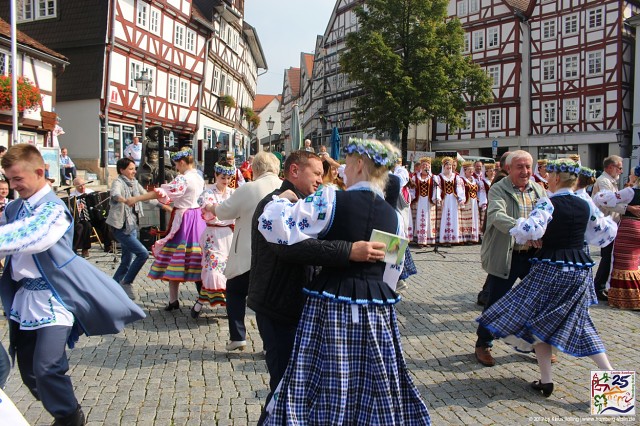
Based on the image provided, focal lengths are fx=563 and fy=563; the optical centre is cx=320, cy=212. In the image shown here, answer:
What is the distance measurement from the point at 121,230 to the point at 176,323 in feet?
6.10

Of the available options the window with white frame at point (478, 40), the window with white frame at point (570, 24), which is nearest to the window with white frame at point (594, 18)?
the window with white frame at point (570, 24)

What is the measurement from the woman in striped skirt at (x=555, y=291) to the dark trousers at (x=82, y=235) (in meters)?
8.37

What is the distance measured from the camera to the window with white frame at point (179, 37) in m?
28.7

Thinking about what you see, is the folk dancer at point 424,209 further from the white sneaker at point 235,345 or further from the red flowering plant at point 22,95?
the red flowering plant at point 22,95

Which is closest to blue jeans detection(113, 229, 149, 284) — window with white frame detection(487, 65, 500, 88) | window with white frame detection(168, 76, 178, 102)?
window with white frame detection(168, 76, 178, 102)

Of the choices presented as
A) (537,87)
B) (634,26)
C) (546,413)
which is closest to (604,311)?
(546,413)

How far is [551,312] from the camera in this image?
4.39 metres

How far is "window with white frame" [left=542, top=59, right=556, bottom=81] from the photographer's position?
39.0m

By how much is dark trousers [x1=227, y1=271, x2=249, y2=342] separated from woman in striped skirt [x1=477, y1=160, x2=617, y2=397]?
2.18 m

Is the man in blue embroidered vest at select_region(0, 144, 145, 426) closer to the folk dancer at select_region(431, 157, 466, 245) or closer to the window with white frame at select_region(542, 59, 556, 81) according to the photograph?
the folk dancer at select_region(431, 157, 466, 245)

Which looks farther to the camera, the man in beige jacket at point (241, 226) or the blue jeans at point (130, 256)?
the blue jeans at point (130, 256)

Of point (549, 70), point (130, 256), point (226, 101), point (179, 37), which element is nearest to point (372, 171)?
point (130, 256)

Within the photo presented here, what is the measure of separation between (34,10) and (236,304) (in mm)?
25594

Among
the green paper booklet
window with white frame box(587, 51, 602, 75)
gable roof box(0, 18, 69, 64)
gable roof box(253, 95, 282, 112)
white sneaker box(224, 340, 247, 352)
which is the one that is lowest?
white sneaker box(224, 340, 247, 352)
